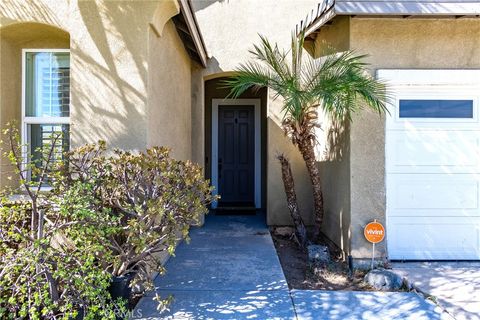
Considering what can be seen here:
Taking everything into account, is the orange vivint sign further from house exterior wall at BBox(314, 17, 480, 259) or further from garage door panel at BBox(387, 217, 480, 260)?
garage door panel at BBox(387, 217, 480, 260)

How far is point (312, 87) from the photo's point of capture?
5.40m

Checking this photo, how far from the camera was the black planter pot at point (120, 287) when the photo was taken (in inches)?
147

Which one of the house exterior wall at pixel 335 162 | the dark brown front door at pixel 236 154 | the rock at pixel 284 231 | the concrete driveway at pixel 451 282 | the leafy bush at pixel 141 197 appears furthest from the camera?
the dark brown front door at pixel 236 154

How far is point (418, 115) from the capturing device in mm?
5625

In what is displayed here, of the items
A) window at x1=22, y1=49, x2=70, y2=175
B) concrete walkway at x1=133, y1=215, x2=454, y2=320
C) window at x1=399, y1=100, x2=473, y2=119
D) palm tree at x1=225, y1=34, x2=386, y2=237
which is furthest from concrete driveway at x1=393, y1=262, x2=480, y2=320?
window at x1=22, y1=49, x2=70, y2=175

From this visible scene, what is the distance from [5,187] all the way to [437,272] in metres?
5.90

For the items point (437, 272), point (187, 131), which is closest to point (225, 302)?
point (437, 272)

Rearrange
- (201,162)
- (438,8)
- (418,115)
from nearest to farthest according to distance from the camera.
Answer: (438,8) → (418,115) → (201,162)

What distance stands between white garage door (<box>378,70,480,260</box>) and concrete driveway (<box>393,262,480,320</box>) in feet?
0.74

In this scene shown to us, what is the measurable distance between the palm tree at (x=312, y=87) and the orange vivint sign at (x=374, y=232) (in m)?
1.20

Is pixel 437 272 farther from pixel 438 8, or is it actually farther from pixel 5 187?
pixel 5 187

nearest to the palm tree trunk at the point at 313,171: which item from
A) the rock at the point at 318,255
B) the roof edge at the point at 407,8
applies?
the rock at the point at 318,255

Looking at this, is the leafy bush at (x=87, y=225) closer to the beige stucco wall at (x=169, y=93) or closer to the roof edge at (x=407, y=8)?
the beige stucco wall at (x=169, y=93)

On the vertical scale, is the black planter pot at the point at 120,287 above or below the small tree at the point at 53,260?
below
